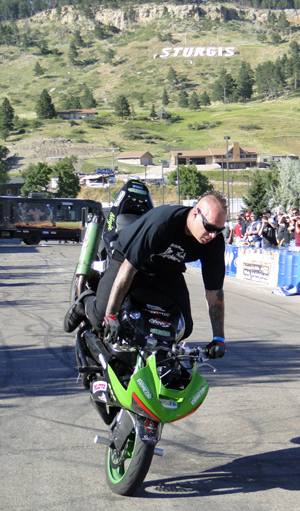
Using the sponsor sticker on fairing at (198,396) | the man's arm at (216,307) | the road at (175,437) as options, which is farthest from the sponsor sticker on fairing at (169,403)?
the man's arm at (216,307)

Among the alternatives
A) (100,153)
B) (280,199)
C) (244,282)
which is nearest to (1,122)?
(100,153)

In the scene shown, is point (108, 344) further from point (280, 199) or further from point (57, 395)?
point (280, 199)

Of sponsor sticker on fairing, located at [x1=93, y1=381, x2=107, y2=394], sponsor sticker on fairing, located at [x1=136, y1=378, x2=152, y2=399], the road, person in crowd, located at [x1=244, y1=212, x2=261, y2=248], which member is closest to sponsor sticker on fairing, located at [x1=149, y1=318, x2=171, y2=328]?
sponsor sticker on fairing, located at [x1=136, y1=378, x2=152, y2=399]

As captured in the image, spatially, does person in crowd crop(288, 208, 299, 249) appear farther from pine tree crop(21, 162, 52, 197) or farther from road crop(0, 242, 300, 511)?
pine tree crop(21, 162, 52, 197)

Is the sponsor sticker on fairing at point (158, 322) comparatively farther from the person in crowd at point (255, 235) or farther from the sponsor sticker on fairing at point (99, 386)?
the person in crowd at point (255, 235)

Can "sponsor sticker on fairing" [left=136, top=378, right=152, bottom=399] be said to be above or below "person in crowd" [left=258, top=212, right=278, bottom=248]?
above

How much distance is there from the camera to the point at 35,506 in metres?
3.77

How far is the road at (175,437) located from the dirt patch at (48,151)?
14691 cm

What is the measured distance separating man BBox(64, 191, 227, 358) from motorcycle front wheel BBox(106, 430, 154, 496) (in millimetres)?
708

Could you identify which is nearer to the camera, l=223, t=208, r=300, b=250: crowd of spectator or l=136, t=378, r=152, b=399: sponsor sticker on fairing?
l=136, t=378, r=152, b=399: sponsor sticker on fairing

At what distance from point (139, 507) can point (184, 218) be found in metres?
1.75

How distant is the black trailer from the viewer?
150ft

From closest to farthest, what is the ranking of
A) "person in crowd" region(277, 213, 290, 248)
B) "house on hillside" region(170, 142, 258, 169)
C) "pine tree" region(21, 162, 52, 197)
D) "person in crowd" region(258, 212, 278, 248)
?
"person in crowd" region(258, 212, 278, 248) → "person in crowd" region(277, 213, 290, 248) → "pine tree" region(21, 162, 52, 197) → "house on hillside" region(170, 142, 258, 169)

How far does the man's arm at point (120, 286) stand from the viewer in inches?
160
